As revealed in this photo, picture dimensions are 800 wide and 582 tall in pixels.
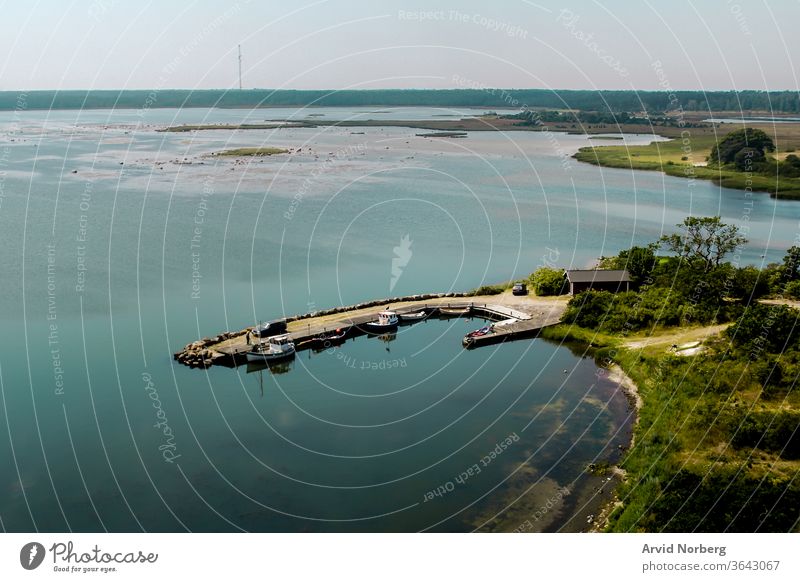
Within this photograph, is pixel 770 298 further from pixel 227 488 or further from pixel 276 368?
pixel 227 488

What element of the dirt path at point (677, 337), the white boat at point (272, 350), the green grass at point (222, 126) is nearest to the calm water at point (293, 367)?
the white boat at point (272, 350)

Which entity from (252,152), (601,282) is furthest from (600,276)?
(252,152)

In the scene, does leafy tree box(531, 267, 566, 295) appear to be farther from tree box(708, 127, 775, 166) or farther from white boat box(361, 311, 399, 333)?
tree box(708, 127, 775, 166)

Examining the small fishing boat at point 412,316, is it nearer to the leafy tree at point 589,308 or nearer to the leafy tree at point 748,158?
the leafy tree at point 589,308

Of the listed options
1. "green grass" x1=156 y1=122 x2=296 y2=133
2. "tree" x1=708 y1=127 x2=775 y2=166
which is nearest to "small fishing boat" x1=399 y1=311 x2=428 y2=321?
"tree" x1=708 y1=127 x2=775 y2=166

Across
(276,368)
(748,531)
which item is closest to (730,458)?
(748,531)

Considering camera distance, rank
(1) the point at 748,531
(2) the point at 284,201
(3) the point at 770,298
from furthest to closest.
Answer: (2) the point at 284,201, (3) the point at 770,298, (1) the point at 748,531

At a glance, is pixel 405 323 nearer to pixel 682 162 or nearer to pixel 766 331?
pixel 766 331
